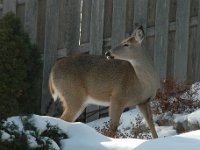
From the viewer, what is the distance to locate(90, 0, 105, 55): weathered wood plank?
11.3 meters

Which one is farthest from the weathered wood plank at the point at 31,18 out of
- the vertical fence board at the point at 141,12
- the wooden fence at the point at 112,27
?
the vertical fence board at the point at 141,12

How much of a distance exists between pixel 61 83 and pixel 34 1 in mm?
2758

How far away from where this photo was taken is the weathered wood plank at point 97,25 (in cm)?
1128

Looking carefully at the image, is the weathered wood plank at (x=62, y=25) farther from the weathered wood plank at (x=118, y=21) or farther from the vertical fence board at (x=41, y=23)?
the weathered wood plank at (x=118, y=21)

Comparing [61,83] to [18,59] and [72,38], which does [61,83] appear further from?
Result: [72,38]

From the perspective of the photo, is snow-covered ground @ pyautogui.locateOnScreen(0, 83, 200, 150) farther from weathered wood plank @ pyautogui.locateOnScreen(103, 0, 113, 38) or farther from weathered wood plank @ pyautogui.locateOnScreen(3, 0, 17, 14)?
weathered wood plank @ pyautogui.locateOnScreen(3, 0, 17, 14)

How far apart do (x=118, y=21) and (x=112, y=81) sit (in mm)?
2046

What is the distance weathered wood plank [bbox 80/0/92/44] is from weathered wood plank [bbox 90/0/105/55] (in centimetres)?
13

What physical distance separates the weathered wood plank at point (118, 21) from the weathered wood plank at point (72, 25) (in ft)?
2.25

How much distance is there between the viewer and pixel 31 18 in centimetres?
1186

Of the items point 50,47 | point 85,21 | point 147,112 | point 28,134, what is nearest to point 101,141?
point 28,134

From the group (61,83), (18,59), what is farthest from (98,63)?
(18,59)

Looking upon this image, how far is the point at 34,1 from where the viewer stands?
11797 mm

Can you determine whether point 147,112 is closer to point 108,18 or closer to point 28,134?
point 108,18
